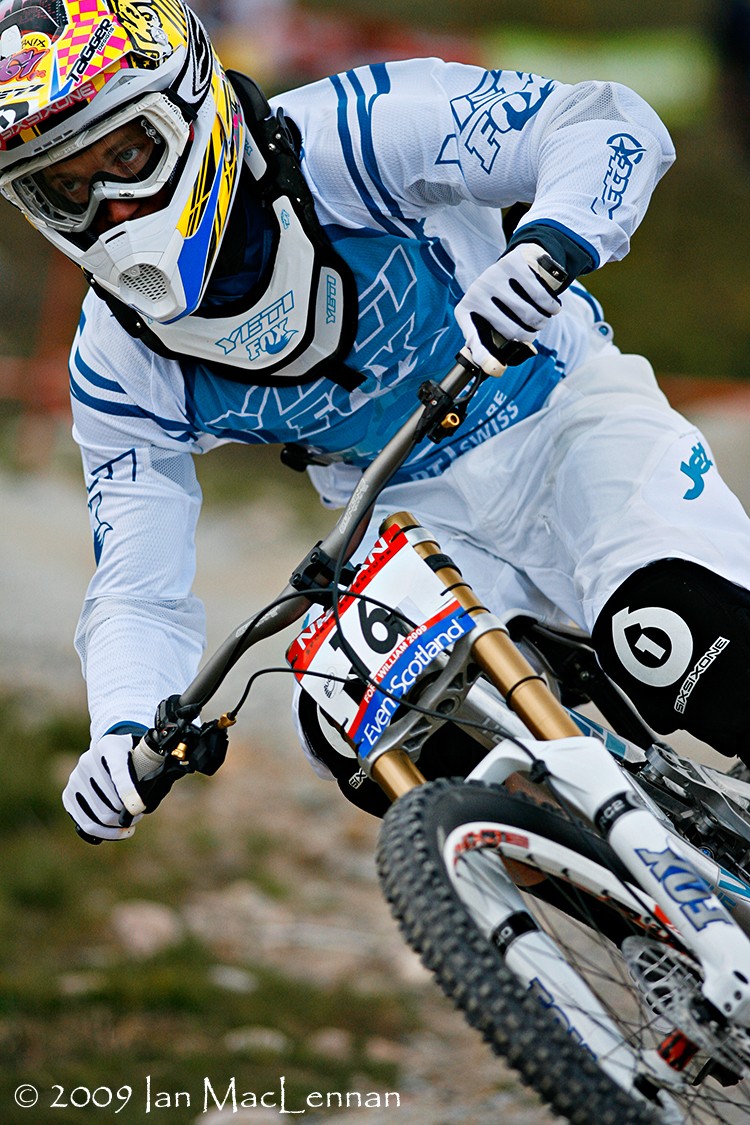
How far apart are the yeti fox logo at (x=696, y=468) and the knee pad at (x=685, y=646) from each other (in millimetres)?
231

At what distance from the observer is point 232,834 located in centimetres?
688

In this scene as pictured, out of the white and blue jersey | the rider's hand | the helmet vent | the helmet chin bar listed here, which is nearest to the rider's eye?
the helmet chin bar

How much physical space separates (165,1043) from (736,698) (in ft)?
9.88

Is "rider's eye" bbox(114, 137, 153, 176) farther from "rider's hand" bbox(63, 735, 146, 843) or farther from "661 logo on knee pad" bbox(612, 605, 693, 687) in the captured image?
"661 logo on knee pad" bbox(612, 605, 693, 687)

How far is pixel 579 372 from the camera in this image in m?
3.46

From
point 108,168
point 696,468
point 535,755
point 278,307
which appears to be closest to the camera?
point 535,755

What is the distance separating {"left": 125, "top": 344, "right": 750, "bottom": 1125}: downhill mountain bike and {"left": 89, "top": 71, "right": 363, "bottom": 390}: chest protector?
2.30 ft

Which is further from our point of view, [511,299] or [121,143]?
[121,143]

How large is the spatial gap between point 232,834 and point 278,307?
4.23 metres

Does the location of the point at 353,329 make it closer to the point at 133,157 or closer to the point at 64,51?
the point at 133,157

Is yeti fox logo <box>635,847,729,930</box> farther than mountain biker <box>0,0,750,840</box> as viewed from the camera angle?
No

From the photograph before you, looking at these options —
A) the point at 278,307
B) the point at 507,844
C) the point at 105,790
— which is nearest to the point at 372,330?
the point at 278,307

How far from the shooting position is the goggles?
9.63 feet

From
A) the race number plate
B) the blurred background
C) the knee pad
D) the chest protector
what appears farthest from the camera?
the blurred background
